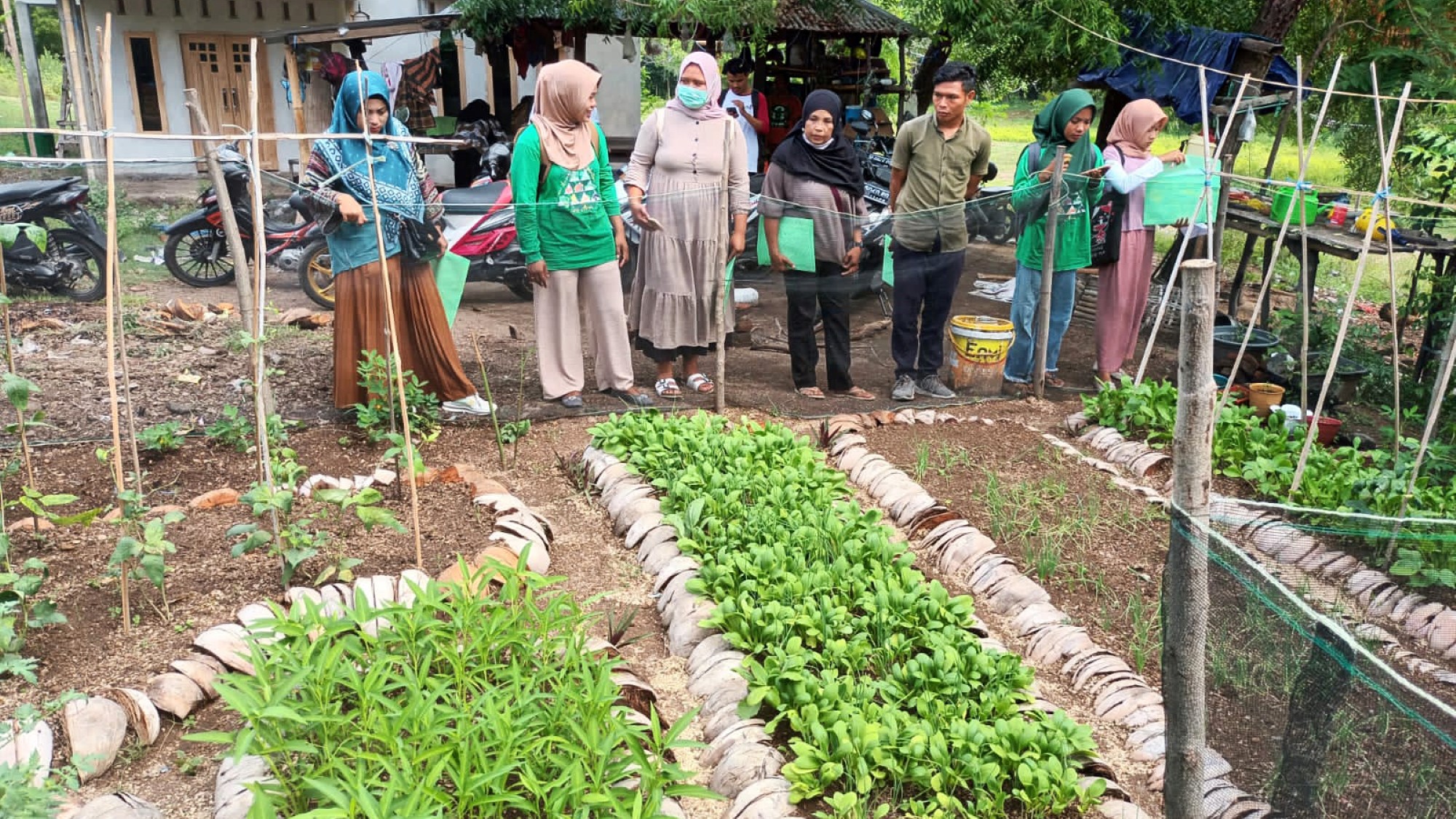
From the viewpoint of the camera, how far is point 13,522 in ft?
12.3

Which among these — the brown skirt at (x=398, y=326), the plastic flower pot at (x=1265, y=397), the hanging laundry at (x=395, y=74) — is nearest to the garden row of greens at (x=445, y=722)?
the brown skirt at (x=398, y=326)

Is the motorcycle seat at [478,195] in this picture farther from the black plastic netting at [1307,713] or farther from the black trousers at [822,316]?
the black plastic netting at [1307,713]

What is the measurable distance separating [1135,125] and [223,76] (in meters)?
12.0

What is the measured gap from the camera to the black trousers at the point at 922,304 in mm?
5617

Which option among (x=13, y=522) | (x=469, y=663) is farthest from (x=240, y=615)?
(x=13, y=522)

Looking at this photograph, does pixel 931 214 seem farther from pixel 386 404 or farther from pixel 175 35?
pixel 175 35

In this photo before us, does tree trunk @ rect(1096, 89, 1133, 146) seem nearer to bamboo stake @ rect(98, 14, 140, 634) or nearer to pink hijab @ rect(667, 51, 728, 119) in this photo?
pink hijab @ rect(667, 51, 728, 119)

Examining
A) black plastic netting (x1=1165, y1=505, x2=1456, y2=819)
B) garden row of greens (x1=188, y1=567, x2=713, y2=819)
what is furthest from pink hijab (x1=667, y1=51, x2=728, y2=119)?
black plastic netting (x1=1165, y1=505, x2=1456, y2=819)

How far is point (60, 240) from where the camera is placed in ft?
17.8

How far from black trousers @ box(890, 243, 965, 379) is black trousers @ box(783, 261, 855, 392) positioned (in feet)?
0.95

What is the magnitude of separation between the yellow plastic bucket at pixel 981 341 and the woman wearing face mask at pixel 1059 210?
159 mm

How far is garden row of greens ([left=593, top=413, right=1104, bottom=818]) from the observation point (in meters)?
2.60

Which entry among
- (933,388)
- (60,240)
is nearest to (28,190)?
(60,240)

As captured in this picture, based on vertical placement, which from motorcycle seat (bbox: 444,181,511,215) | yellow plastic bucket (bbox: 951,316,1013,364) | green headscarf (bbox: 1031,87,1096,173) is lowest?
yellow plastic bucket (bbox: 951,316,1013,364)
